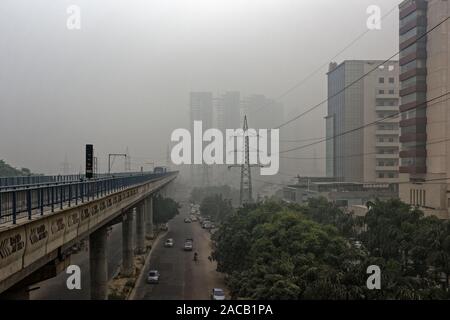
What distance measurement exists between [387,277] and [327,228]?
725 cm

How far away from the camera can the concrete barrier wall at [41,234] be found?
6.64 meters

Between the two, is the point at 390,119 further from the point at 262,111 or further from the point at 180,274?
the point at 180,274

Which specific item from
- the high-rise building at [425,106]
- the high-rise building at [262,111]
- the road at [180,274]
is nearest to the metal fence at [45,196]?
the road at [180,274]

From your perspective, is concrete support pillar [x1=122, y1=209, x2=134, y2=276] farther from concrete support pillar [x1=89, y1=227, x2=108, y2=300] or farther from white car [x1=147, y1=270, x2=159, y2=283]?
concrete support pillar [x1=89, y1=227, x2=108, y2=300]

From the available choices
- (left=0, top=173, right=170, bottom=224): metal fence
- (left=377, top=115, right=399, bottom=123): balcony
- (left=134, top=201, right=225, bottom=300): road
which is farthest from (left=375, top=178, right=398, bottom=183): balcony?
(left=0, top=173, right=170, bottom=224): metal fence

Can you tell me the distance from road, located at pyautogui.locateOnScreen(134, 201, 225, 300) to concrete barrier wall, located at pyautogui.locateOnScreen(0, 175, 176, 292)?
948 cm

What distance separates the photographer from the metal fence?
→ 7.51 m

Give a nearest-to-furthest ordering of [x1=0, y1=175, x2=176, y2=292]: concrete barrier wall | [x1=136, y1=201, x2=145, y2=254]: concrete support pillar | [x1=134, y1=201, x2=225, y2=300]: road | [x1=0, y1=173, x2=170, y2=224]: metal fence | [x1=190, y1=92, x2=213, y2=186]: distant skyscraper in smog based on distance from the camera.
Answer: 1. [x1=0, y1=175, x2=176, y2=292]: concrete barrier wall
2. [x1=0, y1=173, x2=170, y2=224]: metal fence
3. [x1=134, y1=201, x2=225, y2=300]: road
4. [x1=136, y1=201, x2=145, y2=254]: concrete support pillar
5. [x1=190, y1=92, x2=213, y2=186]: distant skyscraper in smog

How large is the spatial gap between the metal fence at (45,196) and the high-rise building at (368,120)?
52324 millimetres

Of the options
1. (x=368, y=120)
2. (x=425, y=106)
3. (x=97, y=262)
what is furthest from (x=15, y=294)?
(x=368, y=120)

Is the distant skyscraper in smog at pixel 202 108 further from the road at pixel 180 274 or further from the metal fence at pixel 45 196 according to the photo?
the metal fence at pixel 45 196

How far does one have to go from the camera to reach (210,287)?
2303 centimetres

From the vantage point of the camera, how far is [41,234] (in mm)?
8188

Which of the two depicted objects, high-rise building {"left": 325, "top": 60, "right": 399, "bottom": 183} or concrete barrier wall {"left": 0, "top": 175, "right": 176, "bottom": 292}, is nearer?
concrete barrier wall {"left": 0, "top": 175, "right": 176, "bottom": 292}
